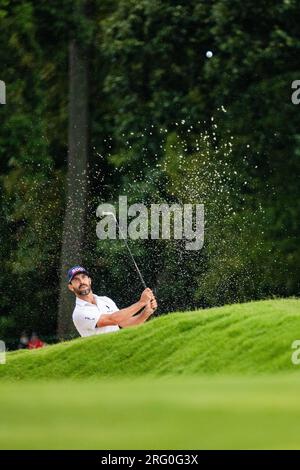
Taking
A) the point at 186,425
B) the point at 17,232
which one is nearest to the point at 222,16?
the point at 17,232

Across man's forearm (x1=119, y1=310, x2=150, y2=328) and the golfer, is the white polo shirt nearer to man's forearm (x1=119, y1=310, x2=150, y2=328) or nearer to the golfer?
the golfer

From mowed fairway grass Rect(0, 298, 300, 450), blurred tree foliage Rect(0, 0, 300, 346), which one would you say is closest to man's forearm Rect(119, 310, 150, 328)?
mowed fairway grass Rect(0, 298, 300, 450)

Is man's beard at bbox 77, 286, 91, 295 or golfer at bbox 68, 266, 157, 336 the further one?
man's beard at bbox 77, 286, 91, 295

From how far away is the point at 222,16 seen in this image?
86.9ft

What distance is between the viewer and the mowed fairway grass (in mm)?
4445

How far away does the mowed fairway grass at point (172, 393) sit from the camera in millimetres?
4445

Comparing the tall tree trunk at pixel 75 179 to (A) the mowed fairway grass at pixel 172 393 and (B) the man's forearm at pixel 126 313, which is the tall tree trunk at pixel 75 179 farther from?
(A) the mowed fairway grass at pixel 172 393

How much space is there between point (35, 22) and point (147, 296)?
17.0 m

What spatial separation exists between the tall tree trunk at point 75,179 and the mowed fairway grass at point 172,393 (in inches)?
635

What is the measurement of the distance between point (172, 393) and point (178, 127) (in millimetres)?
22183

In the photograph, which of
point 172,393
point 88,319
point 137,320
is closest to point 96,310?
point 88,319

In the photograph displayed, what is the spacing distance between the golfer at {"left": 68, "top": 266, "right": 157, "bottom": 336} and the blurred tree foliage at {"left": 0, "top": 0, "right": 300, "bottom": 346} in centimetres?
1302

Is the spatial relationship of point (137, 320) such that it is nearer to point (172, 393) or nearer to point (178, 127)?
point (172, 393)

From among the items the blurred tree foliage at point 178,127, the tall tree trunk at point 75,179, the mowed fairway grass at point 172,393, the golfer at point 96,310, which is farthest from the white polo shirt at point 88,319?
the tall tree trunk at point 75,179
